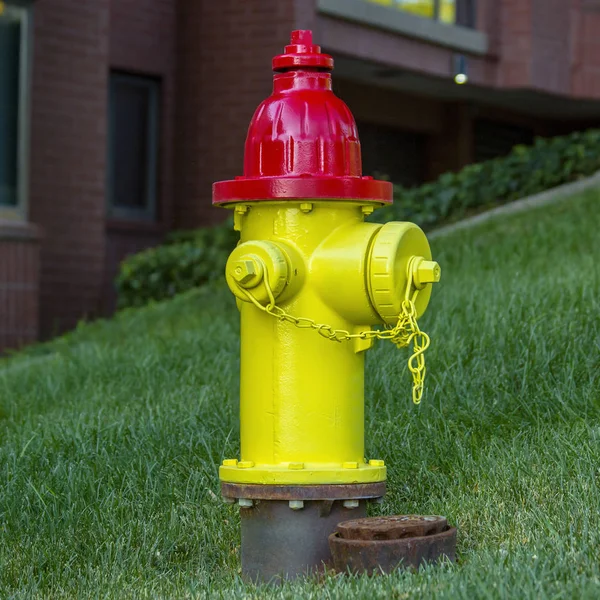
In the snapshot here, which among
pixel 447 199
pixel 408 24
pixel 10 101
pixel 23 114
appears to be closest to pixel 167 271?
pixel 23 114

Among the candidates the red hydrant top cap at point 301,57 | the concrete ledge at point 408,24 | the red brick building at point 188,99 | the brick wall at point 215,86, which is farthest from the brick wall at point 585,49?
the red hydrant top cap at point 301,57

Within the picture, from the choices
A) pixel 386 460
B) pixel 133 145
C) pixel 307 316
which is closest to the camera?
pixel 307 316

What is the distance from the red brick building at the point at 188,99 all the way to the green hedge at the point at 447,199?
18.7 inches

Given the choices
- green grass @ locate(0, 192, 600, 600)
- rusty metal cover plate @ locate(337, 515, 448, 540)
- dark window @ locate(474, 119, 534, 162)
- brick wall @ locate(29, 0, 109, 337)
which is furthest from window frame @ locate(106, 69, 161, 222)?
rusty metal cover plate @ locate(337, 515, 448, 540)

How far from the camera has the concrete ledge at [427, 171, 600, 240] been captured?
384 inches

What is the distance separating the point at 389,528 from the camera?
126 inches

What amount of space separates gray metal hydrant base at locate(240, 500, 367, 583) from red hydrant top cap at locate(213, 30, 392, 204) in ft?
2.76

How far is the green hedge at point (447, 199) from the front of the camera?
438 inches

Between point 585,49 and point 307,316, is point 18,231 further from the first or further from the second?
point 585,49

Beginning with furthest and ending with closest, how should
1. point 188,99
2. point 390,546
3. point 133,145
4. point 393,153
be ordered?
point 393,153
point 188,99
point 133,145
point 390,546

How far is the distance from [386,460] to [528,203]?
6325 mm

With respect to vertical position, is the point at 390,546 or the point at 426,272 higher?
Result: the point at 426,272

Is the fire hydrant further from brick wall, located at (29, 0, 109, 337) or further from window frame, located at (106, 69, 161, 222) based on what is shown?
window frame, located at (106, 69, 161, 222)

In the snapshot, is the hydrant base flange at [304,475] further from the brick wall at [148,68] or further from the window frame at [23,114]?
the brick wall at [148,68]
